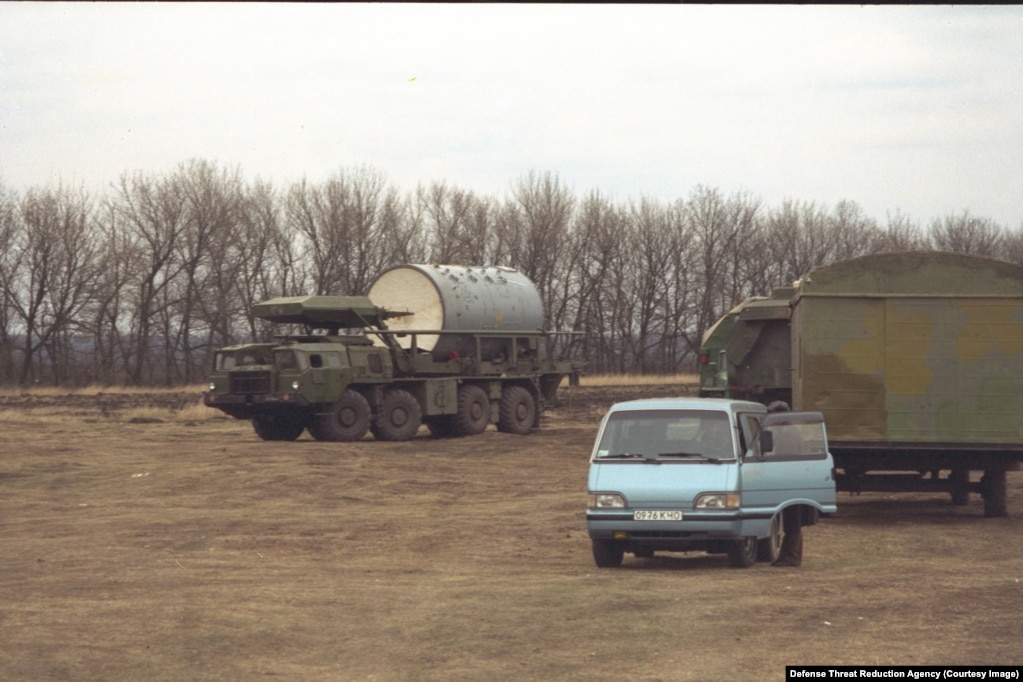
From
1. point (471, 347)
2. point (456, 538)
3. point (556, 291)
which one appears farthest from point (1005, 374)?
point (556, 291)

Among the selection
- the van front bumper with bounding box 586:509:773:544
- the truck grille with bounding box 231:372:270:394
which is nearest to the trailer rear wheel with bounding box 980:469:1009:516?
the van front bumper with bounding box 586:509:773:544

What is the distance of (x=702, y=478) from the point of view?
13.4 metres

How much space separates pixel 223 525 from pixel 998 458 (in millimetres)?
9290

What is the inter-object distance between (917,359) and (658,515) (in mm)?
5978

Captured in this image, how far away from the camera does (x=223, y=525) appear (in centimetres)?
1800

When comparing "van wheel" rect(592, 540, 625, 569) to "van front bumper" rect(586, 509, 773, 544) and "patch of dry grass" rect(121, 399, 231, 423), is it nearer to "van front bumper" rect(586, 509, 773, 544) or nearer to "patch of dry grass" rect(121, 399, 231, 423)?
"van front bumper" rect(586, 509, 773, 544)

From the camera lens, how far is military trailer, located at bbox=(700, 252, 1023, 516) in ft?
58.0

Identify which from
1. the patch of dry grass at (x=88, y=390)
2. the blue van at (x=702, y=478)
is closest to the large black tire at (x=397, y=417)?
the blue van at (x=702, y=478)

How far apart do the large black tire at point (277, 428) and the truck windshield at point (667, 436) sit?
64.9 feet

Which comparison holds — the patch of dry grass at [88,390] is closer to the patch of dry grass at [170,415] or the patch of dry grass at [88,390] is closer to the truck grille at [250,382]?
the patch of dry grass at [170,415]

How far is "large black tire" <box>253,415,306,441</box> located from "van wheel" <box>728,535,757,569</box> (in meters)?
20.5

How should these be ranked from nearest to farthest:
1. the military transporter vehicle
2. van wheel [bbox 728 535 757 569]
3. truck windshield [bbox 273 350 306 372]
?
van wheel [bbox 728 535 757 569]
truck windshield [bbox 273 350 306 372]
the military transporter vehicle

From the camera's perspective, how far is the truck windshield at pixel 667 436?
13773 mm

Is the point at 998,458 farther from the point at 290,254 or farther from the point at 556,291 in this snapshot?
the point at 556,291
